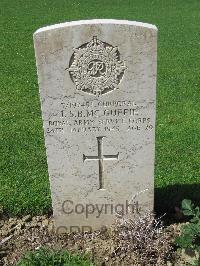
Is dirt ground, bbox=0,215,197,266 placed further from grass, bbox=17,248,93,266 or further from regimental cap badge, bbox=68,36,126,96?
regimental cap badge, bbox=68,36,126,96

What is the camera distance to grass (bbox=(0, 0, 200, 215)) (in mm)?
4953

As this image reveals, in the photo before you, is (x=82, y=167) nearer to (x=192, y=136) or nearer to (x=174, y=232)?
(x=174, y=232)

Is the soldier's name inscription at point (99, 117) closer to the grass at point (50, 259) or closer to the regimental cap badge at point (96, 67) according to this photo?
the regimental cap badge at point (96, 67)

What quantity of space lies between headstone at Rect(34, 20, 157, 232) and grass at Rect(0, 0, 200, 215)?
632mm

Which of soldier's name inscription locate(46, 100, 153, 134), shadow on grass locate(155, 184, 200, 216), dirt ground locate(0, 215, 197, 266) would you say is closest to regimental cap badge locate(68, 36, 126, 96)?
soldier's name inscription locate(46, 100, 153, 134)

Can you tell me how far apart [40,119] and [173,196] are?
2843 millimetres

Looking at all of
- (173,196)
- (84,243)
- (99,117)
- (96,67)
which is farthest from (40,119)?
(96,67)

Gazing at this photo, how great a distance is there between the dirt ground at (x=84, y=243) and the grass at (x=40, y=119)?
0.82 ft

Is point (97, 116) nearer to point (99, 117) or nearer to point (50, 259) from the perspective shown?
point (99, 117)

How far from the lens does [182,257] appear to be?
393 centimetres

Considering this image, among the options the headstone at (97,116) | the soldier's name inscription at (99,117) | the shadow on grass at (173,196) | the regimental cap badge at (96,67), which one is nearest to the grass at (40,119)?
the shadow on grass at (173,196)

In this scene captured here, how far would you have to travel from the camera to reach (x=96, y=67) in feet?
11.8

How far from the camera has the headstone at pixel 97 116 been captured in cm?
350

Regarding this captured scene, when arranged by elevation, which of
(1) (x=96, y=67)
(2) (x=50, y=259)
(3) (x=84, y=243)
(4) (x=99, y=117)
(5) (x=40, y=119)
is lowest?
(3) (x=84, y=243)
